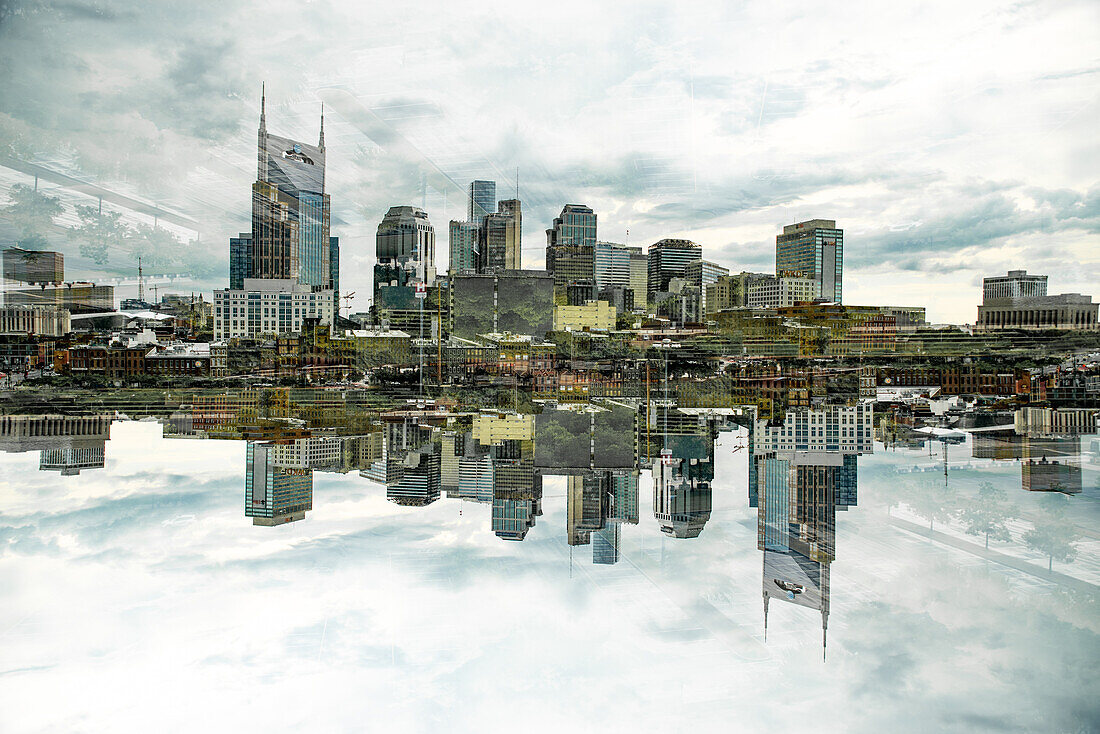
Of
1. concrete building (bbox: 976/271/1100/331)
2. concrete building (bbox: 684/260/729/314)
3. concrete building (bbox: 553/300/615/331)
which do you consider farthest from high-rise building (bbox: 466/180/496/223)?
concrete building (bbox: 976/271/1100/331)

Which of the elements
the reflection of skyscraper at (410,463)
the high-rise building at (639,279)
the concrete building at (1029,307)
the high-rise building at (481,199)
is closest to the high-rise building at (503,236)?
the high-rise building at (481,199)

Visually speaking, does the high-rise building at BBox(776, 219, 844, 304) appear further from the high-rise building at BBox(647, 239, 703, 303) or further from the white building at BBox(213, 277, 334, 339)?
the white building at BBox(213, 277, 334, 339)

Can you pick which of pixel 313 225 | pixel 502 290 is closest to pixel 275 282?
pixel 313 225

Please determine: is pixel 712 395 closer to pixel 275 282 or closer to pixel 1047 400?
pixel 1047 400

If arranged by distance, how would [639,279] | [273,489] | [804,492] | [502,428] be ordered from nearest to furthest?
[804,492] < [273,489] < [502,428] < [639,279]

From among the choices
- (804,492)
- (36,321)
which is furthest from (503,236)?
(36,321)

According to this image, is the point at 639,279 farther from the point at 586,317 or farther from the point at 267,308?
the point at 267,308
